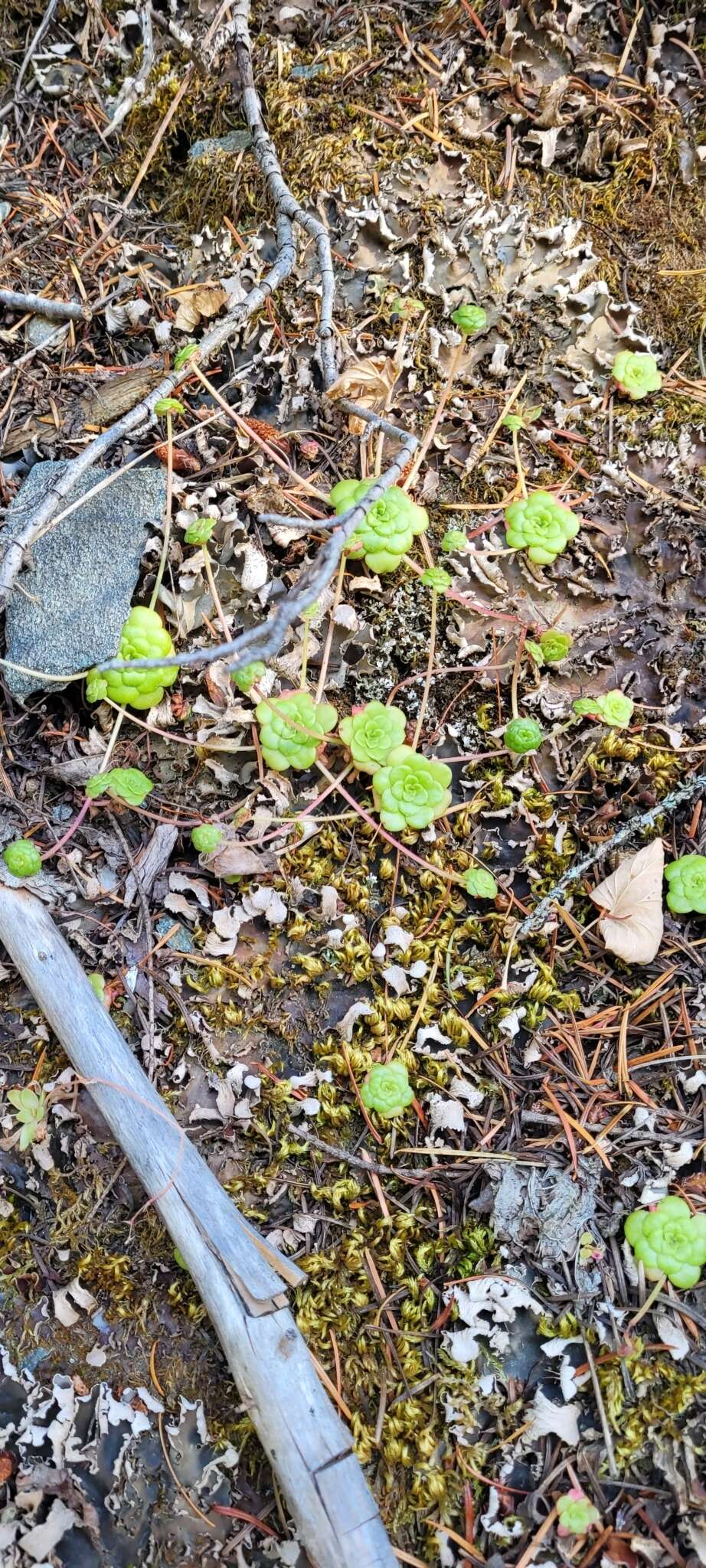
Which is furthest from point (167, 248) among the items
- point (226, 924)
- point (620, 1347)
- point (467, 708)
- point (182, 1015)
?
point (620, 1347)

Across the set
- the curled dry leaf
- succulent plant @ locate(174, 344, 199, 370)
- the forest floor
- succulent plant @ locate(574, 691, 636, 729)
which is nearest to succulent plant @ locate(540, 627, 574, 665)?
the forest floor

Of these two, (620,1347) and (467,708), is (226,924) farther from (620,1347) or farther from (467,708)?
(620,1347)

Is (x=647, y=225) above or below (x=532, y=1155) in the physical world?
above

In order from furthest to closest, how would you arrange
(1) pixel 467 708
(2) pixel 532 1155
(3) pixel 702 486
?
(3) pixel 702 486, (1) pixel 467 708, (2) pixel 532 1155

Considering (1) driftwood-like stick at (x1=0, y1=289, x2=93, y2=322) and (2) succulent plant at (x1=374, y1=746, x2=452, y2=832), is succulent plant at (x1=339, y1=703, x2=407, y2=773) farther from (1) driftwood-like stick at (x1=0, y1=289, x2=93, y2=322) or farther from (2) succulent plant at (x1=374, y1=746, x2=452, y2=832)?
(1) driftwood-like stick at (x1=0, y1=289, x2=93, y2=322)

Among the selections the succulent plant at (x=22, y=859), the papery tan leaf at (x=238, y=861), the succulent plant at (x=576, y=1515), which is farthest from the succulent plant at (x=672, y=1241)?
the succulent plant at (x=22, y=859)

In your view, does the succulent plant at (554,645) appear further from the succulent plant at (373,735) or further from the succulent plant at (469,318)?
the succulent plant at (469,318)

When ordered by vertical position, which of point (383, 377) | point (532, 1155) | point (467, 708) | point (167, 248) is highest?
point (167, 248)
